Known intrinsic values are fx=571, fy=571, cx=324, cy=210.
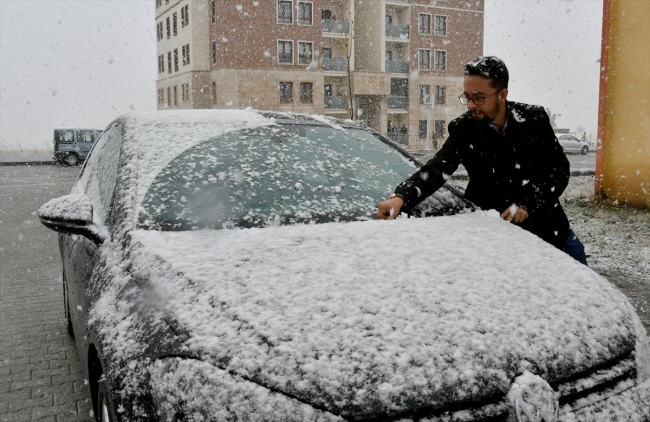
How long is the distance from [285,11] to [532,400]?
41347mm

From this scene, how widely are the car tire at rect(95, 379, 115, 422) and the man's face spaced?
1950mm

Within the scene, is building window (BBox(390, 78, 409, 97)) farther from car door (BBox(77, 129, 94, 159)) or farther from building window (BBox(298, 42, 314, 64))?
car door (BBox(77, 129, 94, 159))

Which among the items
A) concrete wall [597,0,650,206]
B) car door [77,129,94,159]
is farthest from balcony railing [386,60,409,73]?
concrete wall [597,0,650,206]

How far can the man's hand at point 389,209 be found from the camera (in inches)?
98.9

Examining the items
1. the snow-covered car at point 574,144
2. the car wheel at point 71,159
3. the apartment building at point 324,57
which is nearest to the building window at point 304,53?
the apartment building at point 324,57

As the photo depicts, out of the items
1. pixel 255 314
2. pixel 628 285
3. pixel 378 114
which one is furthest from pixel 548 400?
pixel 378 114

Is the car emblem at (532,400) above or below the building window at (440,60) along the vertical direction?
below

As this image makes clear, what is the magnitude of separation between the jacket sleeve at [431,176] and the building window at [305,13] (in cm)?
3940

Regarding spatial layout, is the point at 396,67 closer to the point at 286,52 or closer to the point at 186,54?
the point at 286,52

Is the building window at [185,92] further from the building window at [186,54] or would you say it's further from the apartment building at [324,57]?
the building window at [186,54]

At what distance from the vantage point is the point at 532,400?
4.85 ft

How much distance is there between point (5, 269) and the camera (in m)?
6.34

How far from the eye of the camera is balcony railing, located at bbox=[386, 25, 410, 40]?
4434 centimetres

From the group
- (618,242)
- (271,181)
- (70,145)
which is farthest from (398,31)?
(271,181)
